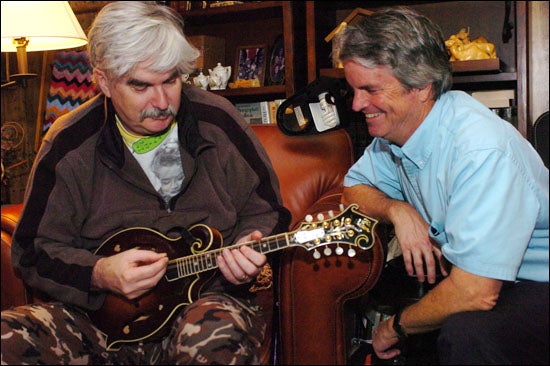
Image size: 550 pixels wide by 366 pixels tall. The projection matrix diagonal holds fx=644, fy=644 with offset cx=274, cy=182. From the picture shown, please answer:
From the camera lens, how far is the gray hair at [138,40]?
1440 mm

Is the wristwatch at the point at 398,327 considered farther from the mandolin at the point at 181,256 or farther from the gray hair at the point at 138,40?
the gray hair at the point at 138,40

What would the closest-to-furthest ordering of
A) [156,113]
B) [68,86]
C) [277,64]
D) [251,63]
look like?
[156,113]
[277,64]
[251,63]
[68,86]

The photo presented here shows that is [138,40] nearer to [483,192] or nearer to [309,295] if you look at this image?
[309,295]

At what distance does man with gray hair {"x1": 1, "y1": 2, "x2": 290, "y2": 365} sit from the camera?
4.56ft

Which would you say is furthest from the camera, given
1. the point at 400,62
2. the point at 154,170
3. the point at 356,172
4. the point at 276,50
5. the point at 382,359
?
the point at 276,50

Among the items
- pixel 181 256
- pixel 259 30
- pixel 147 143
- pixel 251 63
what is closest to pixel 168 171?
pixel 147 143

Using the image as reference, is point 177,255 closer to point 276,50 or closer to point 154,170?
point 154,170

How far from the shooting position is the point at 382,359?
1.48 metres

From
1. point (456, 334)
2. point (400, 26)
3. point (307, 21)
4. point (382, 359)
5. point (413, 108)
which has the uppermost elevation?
point (307, 21)

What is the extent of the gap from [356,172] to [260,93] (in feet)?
3.87

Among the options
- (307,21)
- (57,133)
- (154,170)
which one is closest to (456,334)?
(154,170)

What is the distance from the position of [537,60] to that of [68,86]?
2.15 m

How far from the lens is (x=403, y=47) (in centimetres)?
136

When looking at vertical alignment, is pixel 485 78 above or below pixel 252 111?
above
